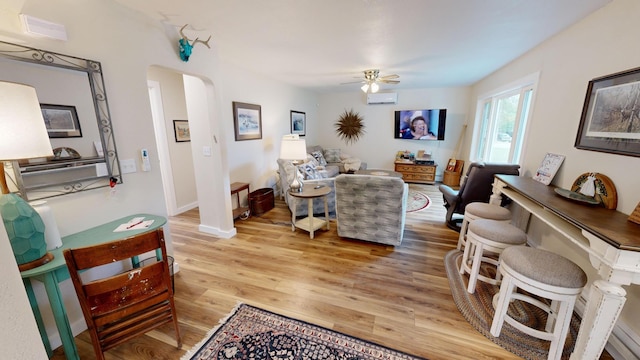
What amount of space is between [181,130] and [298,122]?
8.42ft

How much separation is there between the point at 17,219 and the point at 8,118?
518mm

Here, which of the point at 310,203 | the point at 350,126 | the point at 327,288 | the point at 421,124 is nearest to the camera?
the point at 327,288

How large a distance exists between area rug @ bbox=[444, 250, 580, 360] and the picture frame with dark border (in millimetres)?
1310

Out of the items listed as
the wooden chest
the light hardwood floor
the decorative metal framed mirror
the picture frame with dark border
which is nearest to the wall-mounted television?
the wooden chest

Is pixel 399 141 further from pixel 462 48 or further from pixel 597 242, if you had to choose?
pixel 597 242

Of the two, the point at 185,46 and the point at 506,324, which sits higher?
the point at 185,46

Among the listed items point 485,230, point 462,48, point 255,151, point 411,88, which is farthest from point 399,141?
point 485,230

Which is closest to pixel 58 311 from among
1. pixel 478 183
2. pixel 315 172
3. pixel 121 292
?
pixel 121 292

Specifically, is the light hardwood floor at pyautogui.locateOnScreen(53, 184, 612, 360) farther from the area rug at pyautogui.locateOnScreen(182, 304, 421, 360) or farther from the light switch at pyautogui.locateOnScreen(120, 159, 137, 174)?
the light switch at pyautogui.locateOnScreen(120, 159, 137, 174)

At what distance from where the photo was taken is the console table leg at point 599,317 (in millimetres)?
1153

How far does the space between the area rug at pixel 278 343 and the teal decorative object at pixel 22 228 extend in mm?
1052

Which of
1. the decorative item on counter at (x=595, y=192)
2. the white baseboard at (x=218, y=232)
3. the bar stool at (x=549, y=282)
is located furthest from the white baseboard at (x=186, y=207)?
the decorative item on counter at (x=595, y=192)

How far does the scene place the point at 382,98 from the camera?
6082mm

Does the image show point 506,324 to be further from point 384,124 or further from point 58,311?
point 384,124
